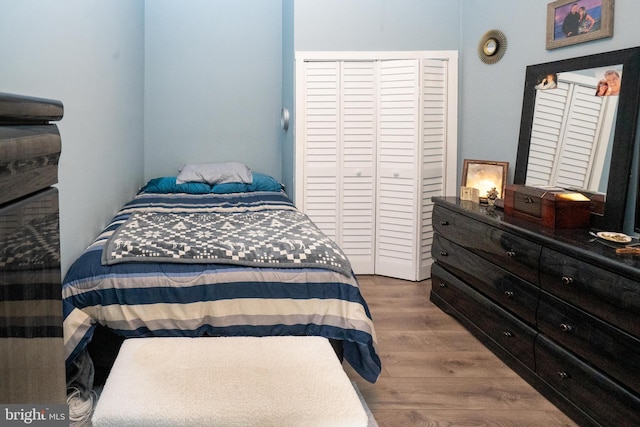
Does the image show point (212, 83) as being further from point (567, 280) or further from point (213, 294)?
point (567, 280)

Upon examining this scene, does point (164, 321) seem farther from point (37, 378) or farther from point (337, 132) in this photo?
point (337, 132)

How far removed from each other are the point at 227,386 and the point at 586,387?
55.9 inches

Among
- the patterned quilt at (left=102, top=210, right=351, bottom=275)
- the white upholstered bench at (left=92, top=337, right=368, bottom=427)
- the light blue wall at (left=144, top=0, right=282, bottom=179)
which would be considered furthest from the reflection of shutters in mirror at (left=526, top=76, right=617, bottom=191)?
the light blue wall at (left=144, top=0, right=282, bottom=179)

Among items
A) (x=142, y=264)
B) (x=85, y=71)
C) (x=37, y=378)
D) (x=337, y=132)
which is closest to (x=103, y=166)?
(x=85, y=71)

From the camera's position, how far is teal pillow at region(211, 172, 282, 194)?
432 cm

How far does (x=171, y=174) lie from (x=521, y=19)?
3048mm

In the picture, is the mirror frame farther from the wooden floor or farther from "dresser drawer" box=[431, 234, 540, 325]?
the wooden floor

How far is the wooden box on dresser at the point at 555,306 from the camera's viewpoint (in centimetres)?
198

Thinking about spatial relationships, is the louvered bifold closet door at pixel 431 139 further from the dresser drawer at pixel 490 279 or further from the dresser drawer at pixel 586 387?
the dresser drawer at pixel 586 387

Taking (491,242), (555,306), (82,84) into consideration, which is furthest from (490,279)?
(82,84)

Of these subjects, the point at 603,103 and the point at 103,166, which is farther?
the point at 103,166

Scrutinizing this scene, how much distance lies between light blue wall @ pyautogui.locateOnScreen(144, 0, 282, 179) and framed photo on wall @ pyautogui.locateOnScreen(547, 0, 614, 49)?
101 inches

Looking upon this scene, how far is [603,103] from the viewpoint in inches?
106

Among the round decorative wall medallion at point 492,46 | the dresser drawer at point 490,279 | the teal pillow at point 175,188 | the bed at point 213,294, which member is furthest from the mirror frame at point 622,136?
the teal pillow at point 175,188
